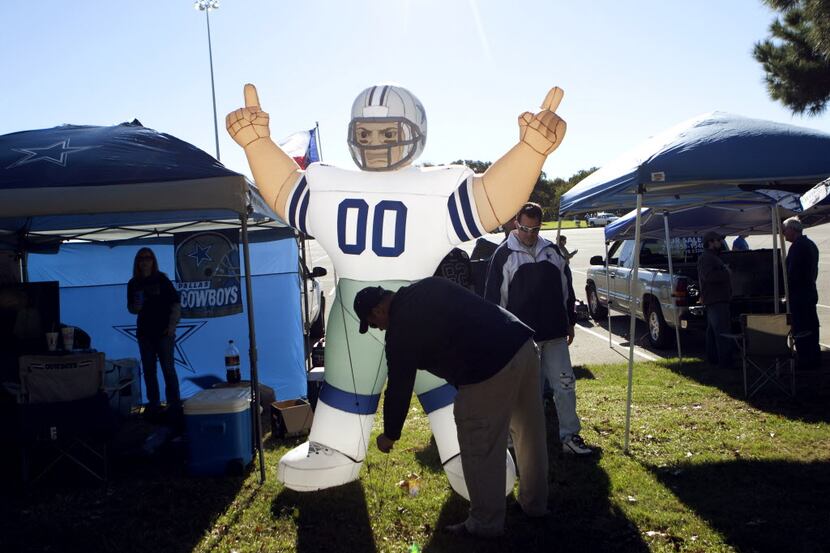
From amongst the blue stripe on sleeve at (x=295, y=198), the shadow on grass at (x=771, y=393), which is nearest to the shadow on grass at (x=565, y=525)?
the blue stripe on sleeve at (x=295, y=198)

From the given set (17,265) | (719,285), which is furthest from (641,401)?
(17,265)

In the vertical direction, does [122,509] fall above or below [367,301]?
below

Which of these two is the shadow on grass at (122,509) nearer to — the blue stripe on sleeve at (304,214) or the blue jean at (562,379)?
the blue stripe on sleeve at (304,214)

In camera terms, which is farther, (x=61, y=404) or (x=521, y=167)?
(x=61, y=404)

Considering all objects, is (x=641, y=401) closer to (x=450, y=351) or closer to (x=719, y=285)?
(x=719, y=285)

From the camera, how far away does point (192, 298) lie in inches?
298

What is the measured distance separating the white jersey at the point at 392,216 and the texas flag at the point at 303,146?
3.56 metres

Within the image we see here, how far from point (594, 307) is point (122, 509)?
1040 cm

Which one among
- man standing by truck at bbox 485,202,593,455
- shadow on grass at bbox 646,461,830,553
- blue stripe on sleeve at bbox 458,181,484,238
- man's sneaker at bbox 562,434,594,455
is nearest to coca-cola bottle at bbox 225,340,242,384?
man standing by truck at bbox 485,202,593,455

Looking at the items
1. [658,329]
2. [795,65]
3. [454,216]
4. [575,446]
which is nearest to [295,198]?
[454,216]

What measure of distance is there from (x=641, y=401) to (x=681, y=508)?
282cm

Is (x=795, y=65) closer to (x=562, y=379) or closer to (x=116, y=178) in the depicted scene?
(x=562, y=379)

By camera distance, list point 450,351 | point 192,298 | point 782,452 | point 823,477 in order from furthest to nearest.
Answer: point 192,298, point 782,452, point 823,477, point 450,351

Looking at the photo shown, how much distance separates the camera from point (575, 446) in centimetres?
539
